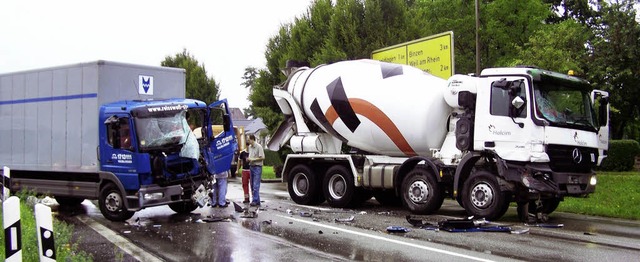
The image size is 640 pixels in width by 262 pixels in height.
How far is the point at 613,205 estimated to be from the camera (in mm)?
13453

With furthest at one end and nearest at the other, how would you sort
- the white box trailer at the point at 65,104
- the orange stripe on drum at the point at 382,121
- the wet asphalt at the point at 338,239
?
1. the orange stripe on drum at the point at 382,121
2. the white box trailer at the point at 65,104
3. the wet asphalt at the point at 338,239

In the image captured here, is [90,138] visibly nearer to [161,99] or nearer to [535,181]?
[161,99]

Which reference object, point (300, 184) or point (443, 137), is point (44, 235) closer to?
point (443, 137)

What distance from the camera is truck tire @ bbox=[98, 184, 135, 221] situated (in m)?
11.9

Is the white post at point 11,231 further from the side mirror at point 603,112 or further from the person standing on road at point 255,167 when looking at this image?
the side mirror at point 603,112

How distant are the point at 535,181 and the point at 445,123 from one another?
7.88ft

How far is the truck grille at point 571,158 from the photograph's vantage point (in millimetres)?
10961

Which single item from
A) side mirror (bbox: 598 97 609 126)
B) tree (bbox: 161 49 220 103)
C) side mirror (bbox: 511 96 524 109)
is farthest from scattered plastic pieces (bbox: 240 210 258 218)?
tree (bbox: 161 49 220 103)

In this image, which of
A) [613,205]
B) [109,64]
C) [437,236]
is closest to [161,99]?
[109,64]

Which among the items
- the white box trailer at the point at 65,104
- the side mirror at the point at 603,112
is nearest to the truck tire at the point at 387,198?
the side mirror at the point at 603,112

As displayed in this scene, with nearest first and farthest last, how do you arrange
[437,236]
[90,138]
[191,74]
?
1. [437,236]
2. [90,138]
3. [191,74]

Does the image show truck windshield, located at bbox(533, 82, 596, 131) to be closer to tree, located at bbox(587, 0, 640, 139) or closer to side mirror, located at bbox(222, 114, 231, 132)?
side mirror, located at bbox(222, 114, 231, 132)

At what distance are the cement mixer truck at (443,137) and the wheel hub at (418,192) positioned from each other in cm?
2

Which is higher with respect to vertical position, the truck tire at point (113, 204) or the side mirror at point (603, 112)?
the side mirror at point (603, 112)
